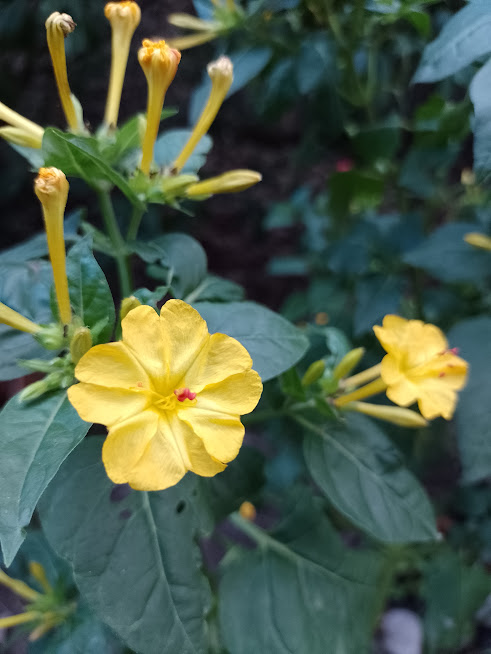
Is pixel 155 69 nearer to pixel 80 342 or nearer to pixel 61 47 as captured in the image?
pixel 61 47

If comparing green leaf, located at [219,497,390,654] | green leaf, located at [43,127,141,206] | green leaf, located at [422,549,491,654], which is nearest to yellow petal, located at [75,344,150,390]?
green leaf, located at [43,127,141,206]

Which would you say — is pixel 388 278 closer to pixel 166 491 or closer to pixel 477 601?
pixel 166 491

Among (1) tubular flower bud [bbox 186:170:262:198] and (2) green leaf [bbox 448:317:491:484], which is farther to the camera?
(2) green leaf [bbox 448:317:491:484]

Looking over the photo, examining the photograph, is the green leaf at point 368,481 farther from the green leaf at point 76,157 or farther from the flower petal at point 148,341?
the green leaf at point 76,157

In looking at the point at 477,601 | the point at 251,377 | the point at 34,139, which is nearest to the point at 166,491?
the point at 251,377

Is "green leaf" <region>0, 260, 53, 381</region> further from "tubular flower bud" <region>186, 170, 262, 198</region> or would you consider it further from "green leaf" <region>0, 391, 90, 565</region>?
"tubular flower bud" <region>186, 170, 262, 198</region>

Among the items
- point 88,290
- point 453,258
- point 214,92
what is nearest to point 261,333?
point 88,290
